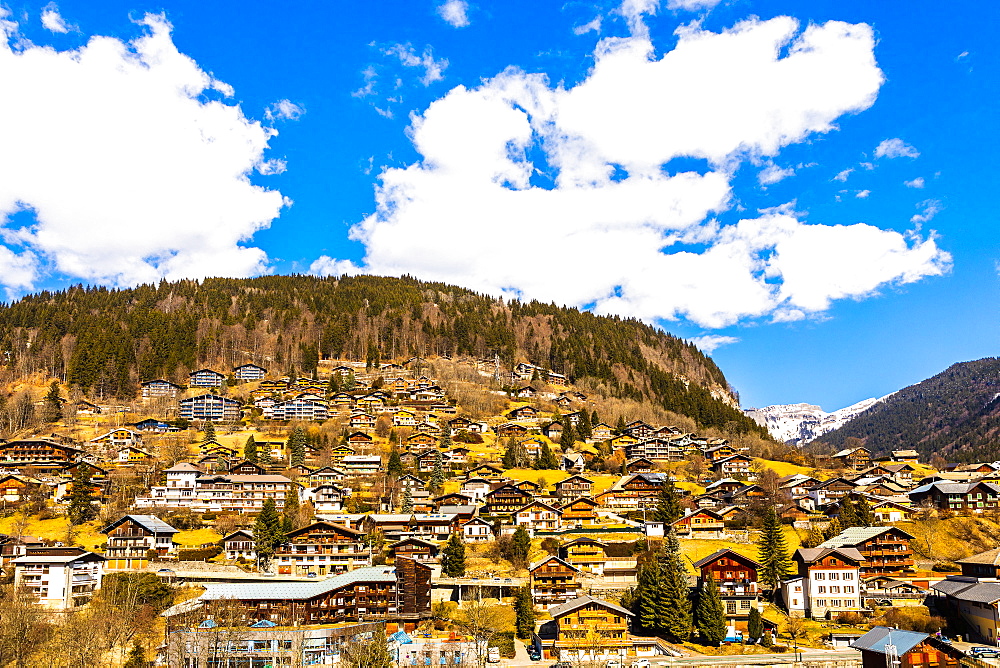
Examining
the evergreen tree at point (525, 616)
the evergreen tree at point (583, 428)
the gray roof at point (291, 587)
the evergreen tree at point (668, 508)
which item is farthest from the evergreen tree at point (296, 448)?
the evergreen tree at point (525, 616)

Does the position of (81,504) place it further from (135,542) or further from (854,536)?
(854,536)

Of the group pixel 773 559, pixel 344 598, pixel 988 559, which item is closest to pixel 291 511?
pixel 344 598

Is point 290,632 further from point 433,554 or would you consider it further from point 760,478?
point 760,478

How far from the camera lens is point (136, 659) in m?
42.2

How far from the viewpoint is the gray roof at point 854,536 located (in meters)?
58.4

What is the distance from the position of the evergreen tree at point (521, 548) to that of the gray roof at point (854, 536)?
22.4 m

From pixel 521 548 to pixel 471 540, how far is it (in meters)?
7.37

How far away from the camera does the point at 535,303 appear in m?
186

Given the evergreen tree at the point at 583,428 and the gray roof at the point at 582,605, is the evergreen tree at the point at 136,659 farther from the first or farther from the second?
the evergreen tree at the point at 583,428

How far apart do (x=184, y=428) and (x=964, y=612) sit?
8917 centimetres

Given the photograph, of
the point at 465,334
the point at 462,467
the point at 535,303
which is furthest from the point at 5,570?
the point at 535,303

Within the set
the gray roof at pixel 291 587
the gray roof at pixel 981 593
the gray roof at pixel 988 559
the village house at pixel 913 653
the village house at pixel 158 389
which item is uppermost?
the village house at pixel 158 389

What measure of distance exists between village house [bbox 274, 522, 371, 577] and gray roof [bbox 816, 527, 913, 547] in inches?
1399

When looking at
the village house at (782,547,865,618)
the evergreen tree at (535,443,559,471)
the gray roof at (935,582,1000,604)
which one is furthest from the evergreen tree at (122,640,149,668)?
the evergreen tree at (535,443,559,471)
